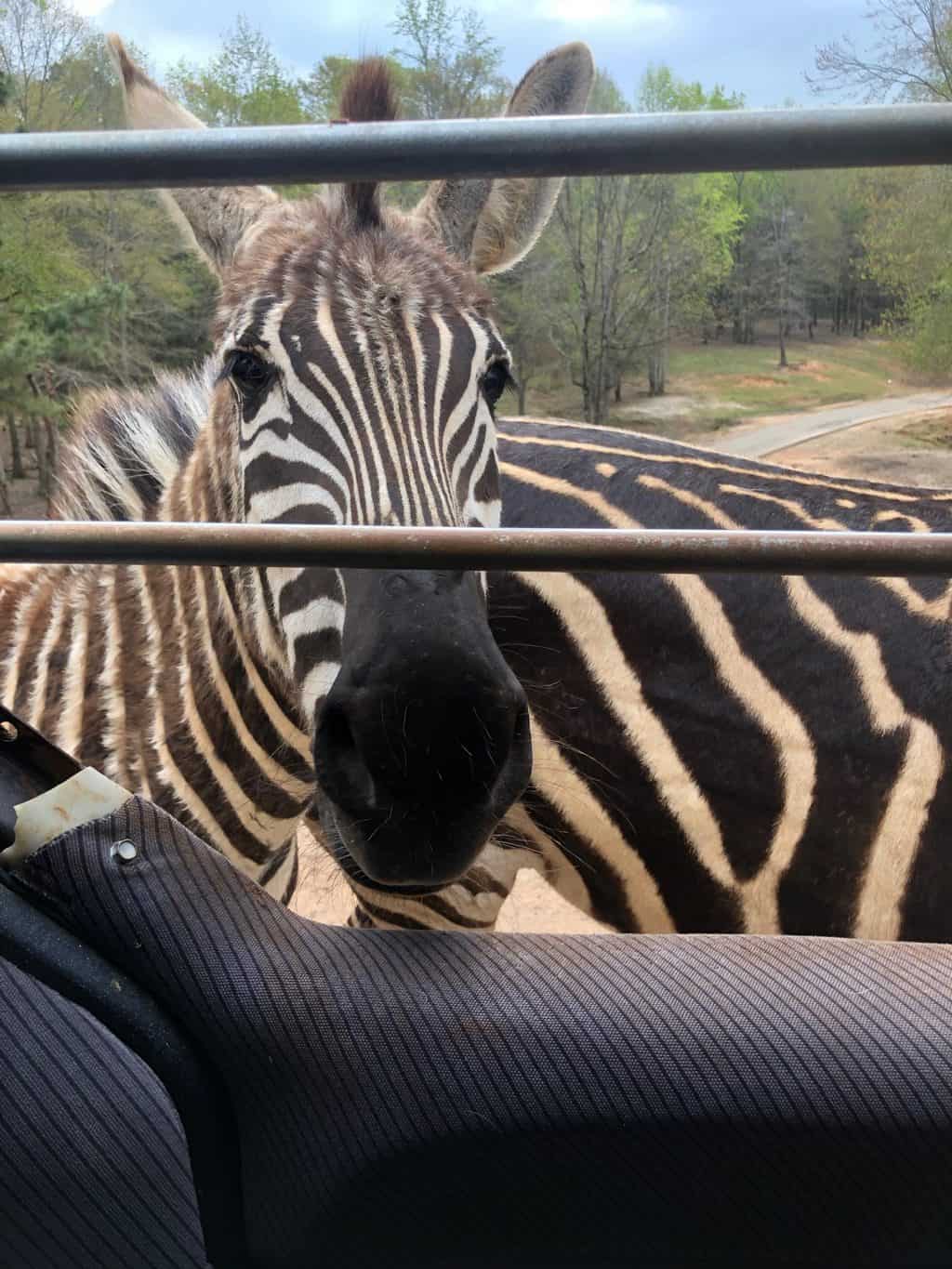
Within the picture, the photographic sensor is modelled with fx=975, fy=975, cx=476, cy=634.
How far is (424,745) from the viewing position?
128cm

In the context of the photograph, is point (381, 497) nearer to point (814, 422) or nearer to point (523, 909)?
point (523, 909)

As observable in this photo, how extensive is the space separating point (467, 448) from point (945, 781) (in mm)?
1263

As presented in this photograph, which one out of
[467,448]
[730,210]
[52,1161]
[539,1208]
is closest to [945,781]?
[467,448]

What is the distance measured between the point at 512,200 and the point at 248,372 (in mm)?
840

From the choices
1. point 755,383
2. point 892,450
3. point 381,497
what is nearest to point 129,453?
point 381,497

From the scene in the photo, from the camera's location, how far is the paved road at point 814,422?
14227 millimetres

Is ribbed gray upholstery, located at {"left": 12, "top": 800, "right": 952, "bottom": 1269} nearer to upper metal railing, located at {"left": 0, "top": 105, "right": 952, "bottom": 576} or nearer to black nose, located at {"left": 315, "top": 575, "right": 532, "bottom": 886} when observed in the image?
upper metal railing, located at {"left": 0, "top": 105, "right": 952, "bottom": 576}

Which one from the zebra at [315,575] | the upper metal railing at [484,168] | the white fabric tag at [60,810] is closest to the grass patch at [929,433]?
the zebra at [315,575]

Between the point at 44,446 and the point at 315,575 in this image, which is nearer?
the point at 315,575

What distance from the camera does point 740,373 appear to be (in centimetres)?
1567

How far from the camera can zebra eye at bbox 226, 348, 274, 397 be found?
184 centimetres

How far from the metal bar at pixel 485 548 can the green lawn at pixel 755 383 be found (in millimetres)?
14141

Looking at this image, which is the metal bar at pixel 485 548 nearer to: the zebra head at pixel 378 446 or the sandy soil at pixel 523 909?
the zebra head at pixel 378 446

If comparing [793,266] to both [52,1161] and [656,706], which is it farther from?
[52,1161]
